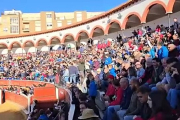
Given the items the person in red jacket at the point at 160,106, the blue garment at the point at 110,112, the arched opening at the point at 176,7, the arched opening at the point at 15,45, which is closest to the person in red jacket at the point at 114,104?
the blue garment at the point at 110,112

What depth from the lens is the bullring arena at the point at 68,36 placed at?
16.7 m

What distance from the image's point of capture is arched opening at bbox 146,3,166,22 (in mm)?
20109

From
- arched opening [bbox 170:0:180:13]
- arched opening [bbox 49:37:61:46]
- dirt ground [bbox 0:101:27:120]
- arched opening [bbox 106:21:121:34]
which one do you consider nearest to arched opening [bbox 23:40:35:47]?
arched opening [bbox 49:37:61:46]

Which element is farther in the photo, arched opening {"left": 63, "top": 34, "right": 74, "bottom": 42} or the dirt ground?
arched opening {"left": 63, "top": 34, "right": 74, "bottom": 42}

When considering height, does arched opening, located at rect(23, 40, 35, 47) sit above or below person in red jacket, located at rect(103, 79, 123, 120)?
above

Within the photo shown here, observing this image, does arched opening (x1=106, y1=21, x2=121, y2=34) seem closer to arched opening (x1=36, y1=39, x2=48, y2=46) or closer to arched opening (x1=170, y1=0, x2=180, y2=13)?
arched opening (x1=170, y1=0, x2=180, y2=13)

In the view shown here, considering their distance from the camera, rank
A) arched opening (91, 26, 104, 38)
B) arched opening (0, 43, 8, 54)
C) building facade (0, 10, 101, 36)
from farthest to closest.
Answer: building facade (0, 10, 101, 36) < arched opening (0, 43, 8, 54) < arched opening (91, 26, 104, 38)

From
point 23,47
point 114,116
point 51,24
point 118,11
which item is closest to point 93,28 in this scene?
point 118,11

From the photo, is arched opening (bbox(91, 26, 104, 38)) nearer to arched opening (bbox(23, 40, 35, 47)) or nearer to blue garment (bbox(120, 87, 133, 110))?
arched opening (bbox(23, 40, 35, 47))

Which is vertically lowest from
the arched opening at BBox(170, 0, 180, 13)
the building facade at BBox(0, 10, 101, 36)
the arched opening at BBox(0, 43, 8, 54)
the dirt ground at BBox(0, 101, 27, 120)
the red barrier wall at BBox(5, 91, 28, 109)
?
the dirt ground at BBox(0, 101, 27, 120)

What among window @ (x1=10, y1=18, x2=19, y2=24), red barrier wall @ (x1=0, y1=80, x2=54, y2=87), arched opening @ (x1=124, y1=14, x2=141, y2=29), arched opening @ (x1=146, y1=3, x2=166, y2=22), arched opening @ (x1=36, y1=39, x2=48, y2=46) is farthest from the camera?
window @ (x1=10, y1=18, x2=19, y2=24)

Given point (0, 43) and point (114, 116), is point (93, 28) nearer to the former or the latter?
point (0, 43)

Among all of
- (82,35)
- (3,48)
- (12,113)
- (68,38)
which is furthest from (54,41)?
(12,113)

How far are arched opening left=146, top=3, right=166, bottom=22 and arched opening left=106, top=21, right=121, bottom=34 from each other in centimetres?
439
